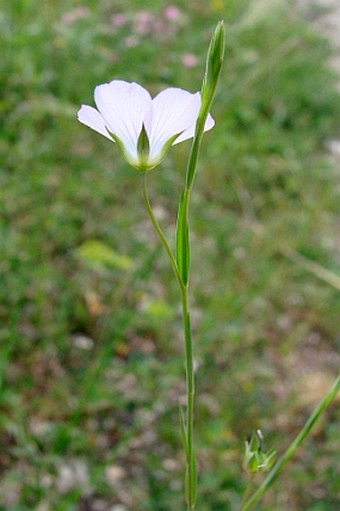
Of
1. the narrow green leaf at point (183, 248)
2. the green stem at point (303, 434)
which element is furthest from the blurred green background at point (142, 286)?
the narrow green leaf at point (183, 248)

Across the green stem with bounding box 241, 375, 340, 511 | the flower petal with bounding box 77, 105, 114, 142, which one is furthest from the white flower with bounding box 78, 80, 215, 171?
the green stem with bounding box 241, 375, 340, 511

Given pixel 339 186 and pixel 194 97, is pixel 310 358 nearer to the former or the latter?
pixel 339 186

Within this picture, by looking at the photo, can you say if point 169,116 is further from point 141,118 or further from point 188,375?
point 188,375

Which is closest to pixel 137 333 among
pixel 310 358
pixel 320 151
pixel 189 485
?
pixel 310 358

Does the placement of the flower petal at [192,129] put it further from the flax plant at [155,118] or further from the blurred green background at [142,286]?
the blurred green background at [142,286]

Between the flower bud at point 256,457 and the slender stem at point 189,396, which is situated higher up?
the slender stem at point 189,396

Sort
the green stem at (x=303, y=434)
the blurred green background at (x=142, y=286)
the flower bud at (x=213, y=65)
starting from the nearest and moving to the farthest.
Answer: the flower bud at (x=213, y=65) → the green stem at (x=303, y=434) → the blurred green background at (x=142, y=286)

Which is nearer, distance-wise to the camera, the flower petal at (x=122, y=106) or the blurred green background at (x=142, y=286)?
the flower petal at (x=122, y=106)
